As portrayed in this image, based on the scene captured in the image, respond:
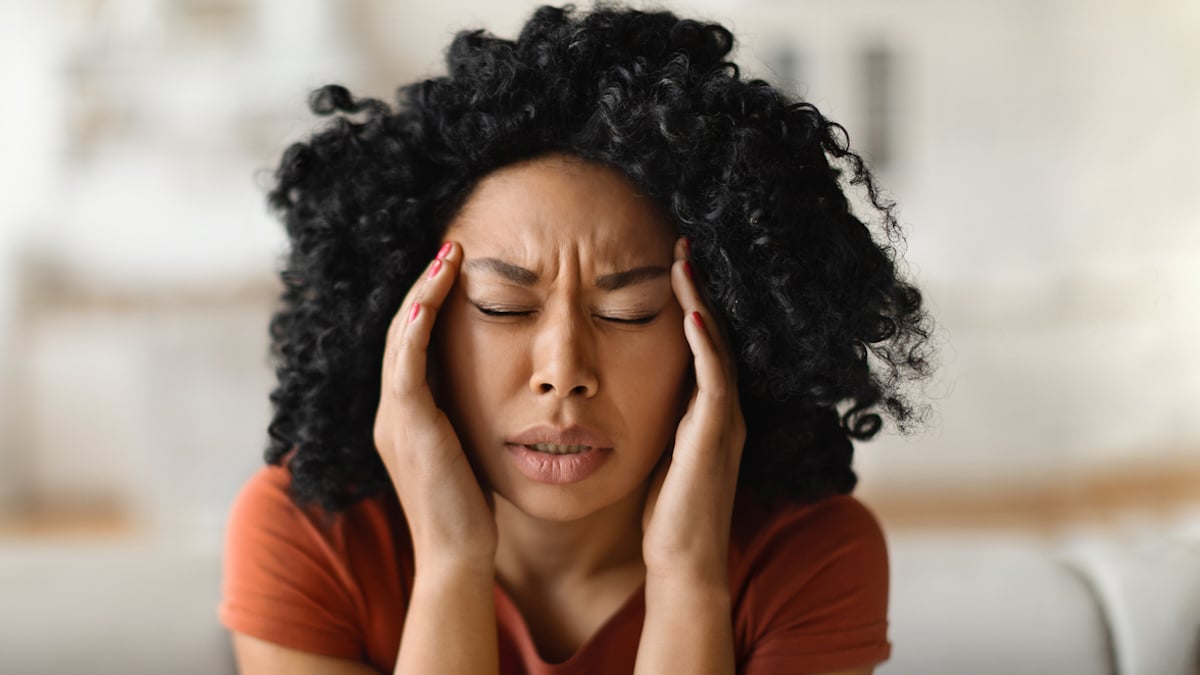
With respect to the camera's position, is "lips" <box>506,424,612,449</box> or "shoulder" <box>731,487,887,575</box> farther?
"shoulder" <box>731,487,887,575</box>

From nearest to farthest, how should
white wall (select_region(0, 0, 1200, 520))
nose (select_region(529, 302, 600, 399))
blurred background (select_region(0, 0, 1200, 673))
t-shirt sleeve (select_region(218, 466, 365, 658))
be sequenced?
Result: nose (select_region(529, 302, 600, 399)) < t-shirt sleeve (select_region(218, 466, 365, 658)) < blurred background (select_region(0, 0, 1200, 673)) < white wall (select_region(0, 0, 1200, 520))

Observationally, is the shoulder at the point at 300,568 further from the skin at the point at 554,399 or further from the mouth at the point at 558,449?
the mouth at the point at 558,449

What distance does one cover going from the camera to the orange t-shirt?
1.33m

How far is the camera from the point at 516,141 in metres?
1.31

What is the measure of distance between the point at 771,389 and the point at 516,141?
16.6 inches

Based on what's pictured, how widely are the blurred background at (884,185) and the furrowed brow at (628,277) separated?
3195 mm

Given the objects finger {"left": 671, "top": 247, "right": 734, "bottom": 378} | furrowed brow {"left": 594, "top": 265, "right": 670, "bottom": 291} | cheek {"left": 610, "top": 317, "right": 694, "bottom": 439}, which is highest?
furrowed brow {"left": 594, "top": 265, "right": 670, "bottom": 291}

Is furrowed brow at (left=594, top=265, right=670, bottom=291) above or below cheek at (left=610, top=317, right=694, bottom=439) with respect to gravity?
above

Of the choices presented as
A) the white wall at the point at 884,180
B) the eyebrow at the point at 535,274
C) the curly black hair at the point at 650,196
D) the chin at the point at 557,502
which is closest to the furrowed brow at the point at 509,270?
the eyebrow at the point at 535,274

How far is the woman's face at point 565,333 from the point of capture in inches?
48.4

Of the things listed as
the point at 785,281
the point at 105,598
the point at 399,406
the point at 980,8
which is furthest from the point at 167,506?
the point at 980,8

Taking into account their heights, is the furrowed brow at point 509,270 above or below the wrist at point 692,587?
above

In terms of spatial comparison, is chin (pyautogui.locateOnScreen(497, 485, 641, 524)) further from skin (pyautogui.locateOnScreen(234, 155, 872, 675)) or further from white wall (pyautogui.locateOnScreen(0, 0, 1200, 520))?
white wall (pyautogui.locateOnScreen(0, 0, 1200, 520))

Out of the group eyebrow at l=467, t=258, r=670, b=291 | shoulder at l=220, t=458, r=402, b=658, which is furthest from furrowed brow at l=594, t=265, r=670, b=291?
shoulder at l=220, t=458, r=402, b=658
